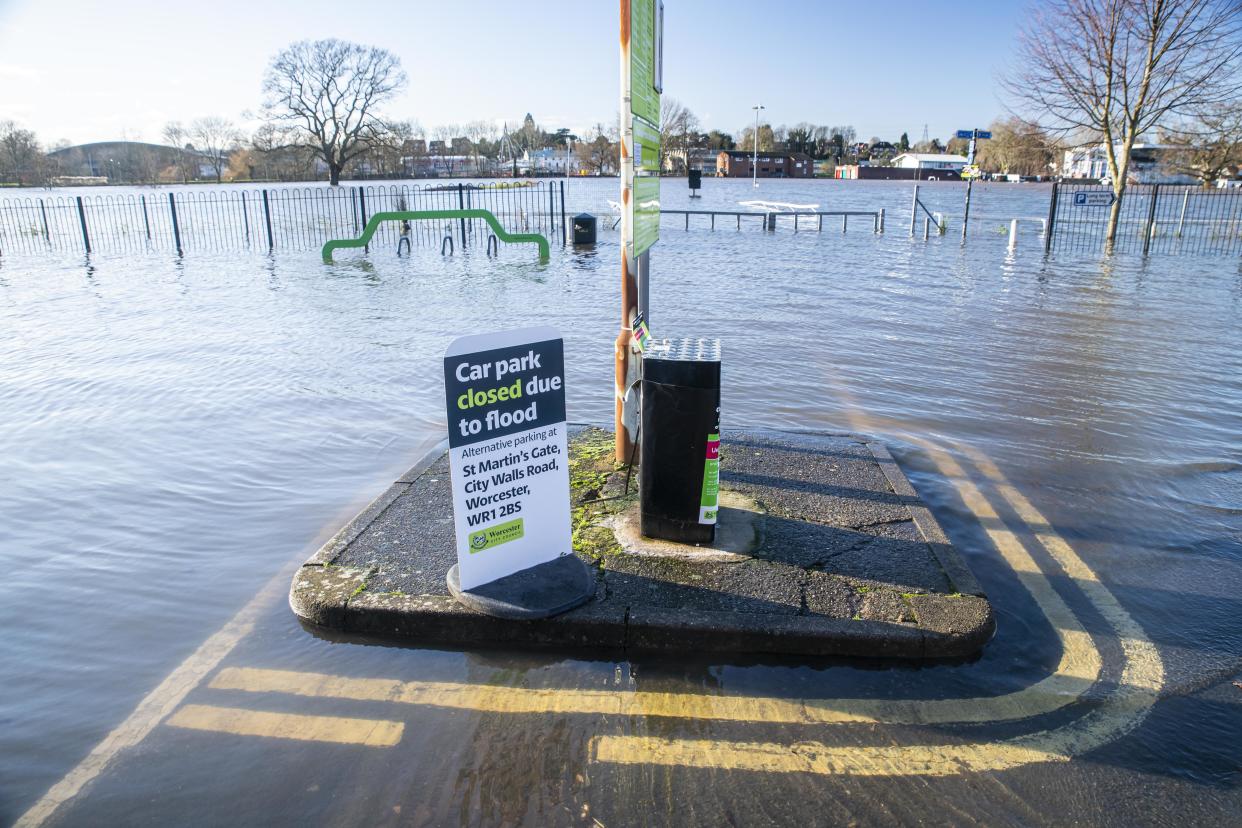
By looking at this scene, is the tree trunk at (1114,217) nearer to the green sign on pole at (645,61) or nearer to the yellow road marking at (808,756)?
the green sign on pole at (645,61)

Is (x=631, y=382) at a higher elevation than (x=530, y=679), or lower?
higher

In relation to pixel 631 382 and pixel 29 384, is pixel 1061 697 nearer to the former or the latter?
pixel 631 382

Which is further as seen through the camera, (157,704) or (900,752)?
(157,704)

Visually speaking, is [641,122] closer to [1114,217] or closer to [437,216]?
[437,216]

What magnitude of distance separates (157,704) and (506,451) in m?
1.81

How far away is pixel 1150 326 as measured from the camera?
11.4m

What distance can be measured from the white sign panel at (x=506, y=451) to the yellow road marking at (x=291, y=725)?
0.85 m

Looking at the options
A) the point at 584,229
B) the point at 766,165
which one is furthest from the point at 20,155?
the point at 766,165

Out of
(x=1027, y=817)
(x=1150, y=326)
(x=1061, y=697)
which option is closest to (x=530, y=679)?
(x=1027, y=817)

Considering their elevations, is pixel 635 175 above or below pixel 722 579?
above

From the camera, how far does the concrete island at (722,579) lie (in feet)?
11.7

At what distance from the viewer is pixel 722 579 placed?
398 centimetres

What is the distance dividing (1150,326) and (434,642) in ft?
38.9

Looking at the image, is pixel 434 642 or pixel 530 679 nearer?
pixel 530 679
